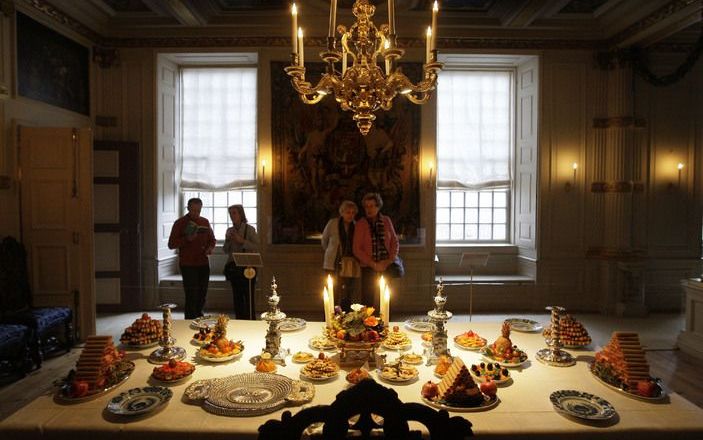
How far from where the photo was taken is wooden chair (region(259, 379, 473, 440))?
4.64ft

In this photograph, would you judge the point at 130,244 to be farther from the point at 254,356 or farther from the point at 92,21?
the point at 254,356

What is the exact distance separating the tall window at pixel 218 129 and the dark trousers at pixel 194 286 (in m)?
2.70

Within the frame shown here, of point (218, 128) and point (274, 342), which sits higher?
point (218, 128)

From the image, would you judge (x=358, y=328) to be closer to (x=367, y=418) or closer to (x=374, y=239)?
(x=367, y=418)

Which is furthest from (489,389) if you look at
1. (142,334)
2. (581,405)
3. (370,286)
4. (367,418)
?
(370,286)

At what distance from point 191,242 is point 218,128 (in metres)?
3.18

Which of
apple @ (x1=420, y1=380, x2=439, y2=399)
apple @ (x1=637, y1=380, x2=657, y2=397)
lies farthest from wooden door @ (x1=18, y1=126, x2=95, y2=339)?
apple @ (x1=637, y1=380, x2=657, y2=397)

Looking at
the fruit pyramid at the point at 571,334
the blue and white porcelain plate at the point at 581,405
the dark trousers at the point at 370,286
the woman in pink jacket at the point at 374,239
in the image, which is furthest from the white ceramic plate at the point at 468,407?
the dark trousers at the point at 370,286

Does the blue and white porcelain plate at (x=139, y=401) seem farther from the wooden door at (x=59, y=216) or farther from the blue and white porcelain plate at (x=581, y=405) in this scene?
the wooden door at (x=59, y=216)

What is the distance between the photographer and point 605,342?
6.11m

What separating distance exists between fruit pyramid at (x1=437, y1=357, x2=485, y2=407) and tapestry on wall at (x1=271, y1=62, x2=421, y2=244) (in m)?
5.33

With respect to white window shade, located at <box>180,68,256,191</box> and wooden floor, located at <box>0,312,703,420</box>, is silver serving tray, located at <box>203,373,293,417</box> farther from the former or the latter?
white window shade, located at <box>180,68,256,191</box>

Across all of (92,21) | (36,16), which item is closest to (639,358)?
(36,16)

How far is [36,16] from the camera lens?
6.16 metres
